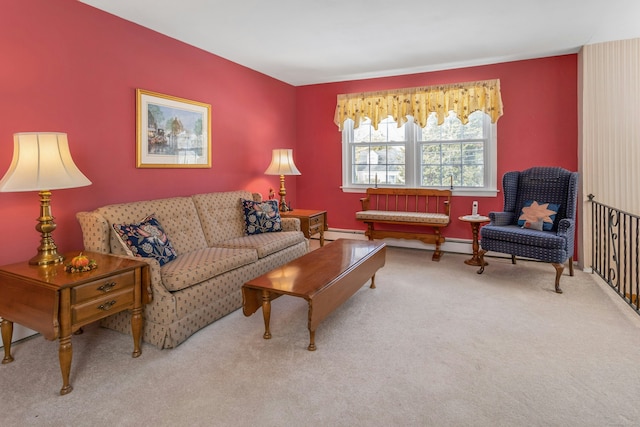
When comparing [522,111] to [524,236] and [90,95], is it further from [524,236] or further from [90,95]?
[90,95]

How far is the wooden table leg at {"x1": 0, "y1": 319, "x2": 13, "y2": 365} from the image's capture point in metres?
2.35

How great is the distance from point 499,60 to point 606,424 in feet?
13.6

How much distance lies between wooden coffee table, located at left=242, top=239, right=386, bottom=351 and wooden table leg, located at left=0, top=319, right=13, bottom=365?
4.71 feet

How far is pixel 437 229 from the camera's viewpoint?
482cm

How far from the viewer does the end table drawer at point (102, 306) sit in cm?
206

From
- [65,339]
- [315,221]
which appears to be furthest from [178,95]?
[65,339]

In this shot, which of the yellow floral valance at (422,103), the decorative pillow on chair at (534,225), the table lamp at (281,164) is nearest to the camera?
the decorative pillow on chair at (534,225)

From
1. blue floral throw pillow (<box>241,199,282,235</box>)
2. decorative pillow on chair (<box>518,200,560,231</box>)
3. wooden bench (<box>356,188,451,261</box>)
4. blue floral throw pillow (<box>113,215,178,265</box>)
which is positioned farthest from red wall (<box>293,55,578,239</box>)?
blue floral throw pillow (<box>113,215,178,265</box>)

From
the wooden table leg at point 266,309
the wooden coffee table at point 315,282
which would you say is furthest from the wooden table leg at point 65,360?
the wooden table leg at point 266,309

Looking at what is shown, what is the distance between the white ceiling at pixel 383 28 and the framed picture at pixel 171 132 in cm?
66

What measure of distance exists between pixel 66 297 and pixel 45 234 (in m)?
0.63

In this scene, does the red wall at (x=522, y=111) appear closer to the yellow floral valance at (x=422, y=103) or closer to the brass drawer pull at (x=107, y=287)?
the yellow floral valance at (x=422, y=103)

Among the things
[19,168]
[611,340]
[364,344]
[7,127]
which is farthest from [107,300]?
[611,340]

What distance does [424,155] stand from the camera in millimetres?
5285
